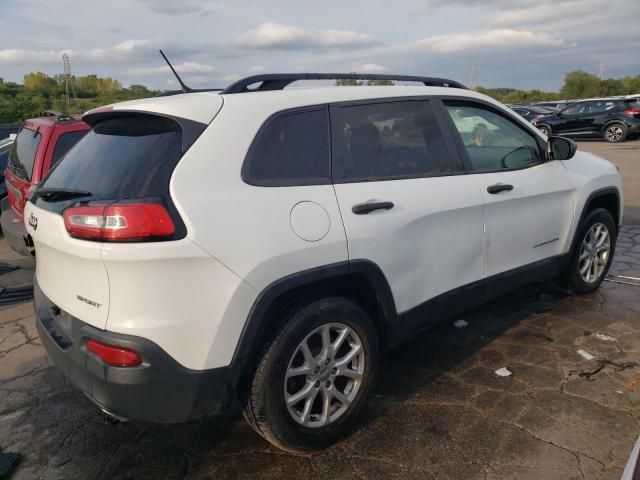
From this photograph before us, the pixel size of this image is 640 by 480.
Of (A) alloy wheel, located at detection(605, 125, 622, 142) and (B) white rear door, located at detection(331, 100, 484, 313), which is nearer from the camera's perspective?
(B) white rear door, located at detection(331, 100, 484, 313)

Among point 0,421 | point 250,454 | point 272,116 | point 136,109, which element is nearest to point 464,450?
point 250,454

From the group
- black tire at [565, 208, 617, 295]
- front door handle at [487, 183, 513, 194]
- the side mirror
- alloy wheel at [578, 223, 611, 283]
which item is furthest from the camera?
alloy wheel at [578, 223, 611, 283]

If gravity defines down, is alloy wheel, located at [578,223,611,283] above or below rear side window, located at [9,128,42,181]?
below

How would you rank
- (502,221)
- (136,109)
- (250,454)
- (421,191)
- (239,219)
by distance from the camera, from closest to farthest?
(239,219) → (136,109) → (250,454) → (421,191) → (502,221)

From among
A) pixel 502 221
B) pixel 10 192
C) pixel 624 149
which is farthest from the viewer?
pixel 624 149

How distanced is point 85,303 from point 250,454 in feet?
3.66

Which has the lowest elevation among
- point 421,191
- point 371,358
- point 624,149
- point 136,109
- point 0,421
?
point 624,149

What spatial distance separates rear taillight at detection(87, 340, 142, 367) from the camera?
207 cm

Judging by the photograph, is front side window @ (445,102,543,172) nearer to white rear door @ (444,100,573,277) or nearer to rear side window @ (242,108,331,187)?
white rear door @ (444,100,573,277)

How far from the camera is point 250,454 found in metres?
2.64

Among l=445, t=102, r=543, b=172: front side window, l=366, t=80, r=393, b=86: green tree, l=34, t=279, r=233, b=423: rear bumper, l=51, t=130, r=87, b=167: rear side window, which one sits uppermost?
l=366, t=80, r=393, b=86: green tree

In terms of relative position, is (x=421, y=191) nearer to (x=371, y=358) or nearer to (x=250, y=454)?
(x=371, y=358)

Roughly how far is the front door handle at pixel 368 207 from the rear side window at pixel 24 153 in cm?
391

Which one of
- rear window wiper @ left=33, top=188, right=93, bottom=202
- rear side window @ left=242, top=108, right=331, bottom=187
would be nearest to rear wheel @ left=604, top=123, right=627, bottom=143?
rear side window @ left=242, top=108, right=331, bottom=187
